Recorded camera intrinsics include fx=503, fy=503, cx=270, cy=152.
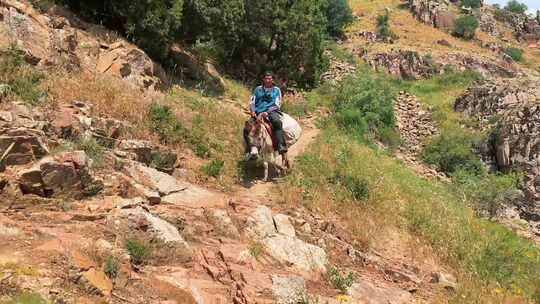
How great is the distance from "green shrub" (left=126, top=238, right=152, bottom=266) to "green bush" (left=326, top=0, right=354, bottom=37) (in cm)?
3177

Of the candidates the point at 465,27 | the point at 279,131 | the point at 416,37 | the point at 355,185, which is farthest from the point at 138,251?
the point at 465,27

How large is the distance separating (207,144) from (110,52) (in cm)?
356

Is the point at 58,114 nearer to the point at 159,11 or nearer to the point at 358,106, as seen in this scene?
the point at 159,11

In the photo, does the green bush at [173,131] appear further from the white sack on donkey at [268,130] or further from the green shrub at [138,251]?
the green shrub at [138,251]

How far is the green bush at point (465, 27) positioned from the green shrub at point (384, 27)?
5664 millimetres

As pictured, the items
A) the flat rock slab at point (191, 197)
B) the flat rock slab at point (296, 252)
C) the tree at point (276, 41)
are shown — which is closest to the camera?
the flat rock slab at point (296, 252)

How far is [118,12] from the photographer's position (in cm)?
1180

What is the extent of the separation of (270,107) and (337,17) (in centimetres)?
2910

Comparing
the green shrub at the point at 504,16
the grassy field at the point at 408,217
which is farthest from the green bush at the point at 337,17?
the grassy field at the point at 408,217

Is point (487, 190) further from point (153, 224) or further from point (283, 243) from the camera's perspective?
point (153, 224)

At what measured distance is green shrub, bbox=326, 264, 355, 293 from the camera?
18.1 feet

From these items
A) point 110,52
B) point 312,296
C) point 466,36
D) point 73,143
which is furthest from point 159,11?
point 466,36

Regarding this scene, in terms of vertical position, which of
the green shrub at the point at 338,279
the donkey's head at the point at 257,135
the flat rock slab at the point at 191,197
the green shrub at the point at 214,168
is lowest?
the green shrub at the point at 214,168

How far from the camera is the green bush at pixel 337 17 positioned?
116 feet
